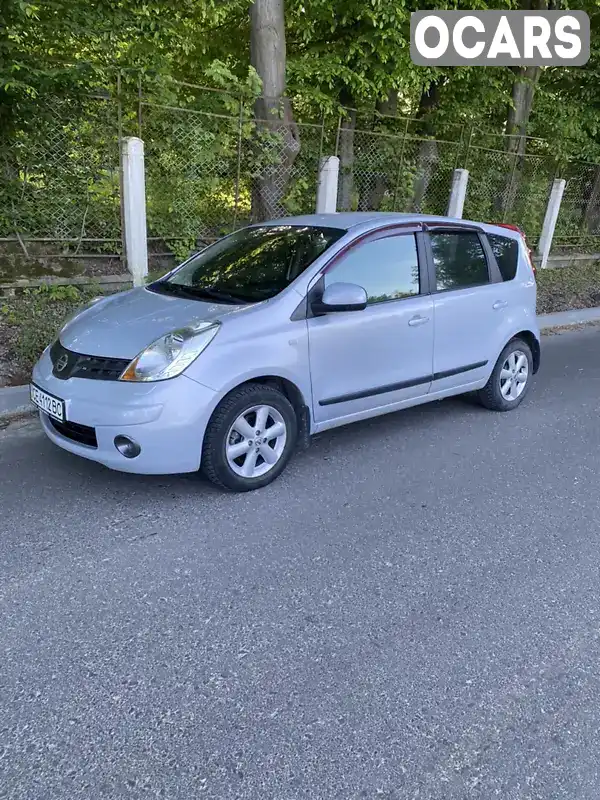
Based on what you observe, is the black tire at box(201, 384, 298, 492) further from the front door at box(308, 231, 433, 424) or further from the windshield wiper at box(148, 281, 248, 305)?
the windshield wiper at box(148, 281, 248, 305)

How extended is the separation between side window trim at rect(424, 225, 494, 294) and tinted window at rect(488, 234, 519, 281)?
0.07 meters

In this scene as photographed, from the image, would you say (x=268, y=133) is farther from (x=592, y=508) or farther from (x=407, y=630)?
(x=407, y=630)

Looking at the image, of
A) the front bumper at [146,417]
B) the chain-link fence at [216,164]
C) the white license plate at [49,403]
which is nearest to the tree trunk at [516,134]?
the chain-link fence at [216,164]

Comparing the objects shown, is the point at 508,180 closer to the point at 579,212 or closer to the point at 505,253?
the point at 579,212

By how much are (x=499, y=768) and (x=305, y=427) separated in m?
2.27

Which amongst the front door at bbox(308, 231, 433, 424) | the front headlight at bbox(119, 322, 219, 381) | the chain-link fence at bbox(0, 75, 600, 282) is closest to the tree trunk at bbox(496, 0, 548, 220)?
the chain-link fence at bbox(0, 75, 600, 282)

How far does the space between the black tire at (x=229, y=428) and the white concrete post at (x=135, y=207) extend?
442 cm

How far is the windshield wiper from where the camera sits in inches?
156

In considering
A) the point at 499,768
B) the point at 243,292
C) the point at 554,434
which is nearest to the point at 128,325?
the point at 243,292

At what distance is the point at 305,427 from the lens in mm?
3957

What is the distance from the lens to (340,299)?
3.78m

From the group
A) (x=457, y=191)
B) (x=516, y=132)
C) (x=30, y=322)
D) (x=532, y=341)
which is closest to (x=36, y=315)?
(x=30, y=322)

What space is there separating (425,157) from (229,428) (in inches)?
358

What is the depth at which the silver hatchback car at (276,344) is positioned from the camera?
3406 mm
